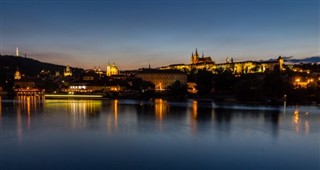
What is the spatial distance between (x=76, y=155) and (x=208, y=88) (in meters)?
46.8

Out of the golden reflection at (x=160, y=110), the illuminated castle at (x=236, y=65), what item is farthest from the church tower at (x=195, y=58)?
the golden reflection at (x=160, y=110)

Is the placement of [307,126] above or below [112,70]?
below

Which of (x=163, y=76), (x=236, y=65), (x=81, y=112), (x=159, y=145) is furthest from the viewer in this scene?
(x=236, y=65)

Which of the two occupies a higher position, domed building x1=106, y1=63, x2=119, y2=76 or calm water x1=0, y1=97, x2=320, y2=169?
domed building x1=106, y1=63, x2=119, y2=76

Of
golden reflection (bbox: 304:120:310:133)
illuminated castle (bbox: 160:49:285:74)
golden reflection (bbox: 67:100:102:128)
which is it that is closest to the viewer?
golden reflection (bbox: 304:120:310:133)

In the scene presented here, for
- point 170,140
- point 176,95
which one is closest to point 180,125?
point 170,140

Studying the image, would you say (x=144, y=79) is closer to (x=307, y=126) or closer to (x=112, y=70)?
(x=112, y=70)

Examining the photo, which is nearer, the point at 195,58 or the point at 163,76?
the point at 163,76

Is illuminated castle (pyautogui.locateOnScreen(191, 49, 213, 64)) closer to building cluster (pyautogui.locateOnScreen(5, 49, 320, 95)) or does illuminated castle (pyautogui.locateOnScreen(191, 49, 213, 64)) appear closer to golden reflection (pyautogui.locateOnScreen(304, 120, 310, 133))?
building cluster (pyautogui.locateOnScreen(5, 49, 320, 95))

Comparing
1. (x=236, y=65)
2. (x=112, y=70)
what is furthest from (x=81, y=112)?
(x=112, y=70)

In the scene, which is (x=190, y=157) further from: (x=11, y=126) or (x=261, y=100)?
(x=261, y=100)

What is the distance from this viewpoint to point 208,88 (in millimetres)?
57531

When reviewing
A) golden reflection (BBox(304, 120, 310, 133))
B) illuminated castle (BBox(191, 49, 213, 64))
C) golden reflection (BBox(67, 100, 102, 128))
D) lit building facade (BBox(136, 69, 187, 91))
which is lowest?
golden reflection (BBox(304, 120, 310, 133))

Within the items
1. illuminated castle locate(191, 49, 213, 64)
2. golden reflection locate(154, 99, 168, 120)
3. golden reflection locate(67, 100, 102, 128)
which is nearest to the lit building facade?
illuminated castle locate(191, 49, 213, 64)
